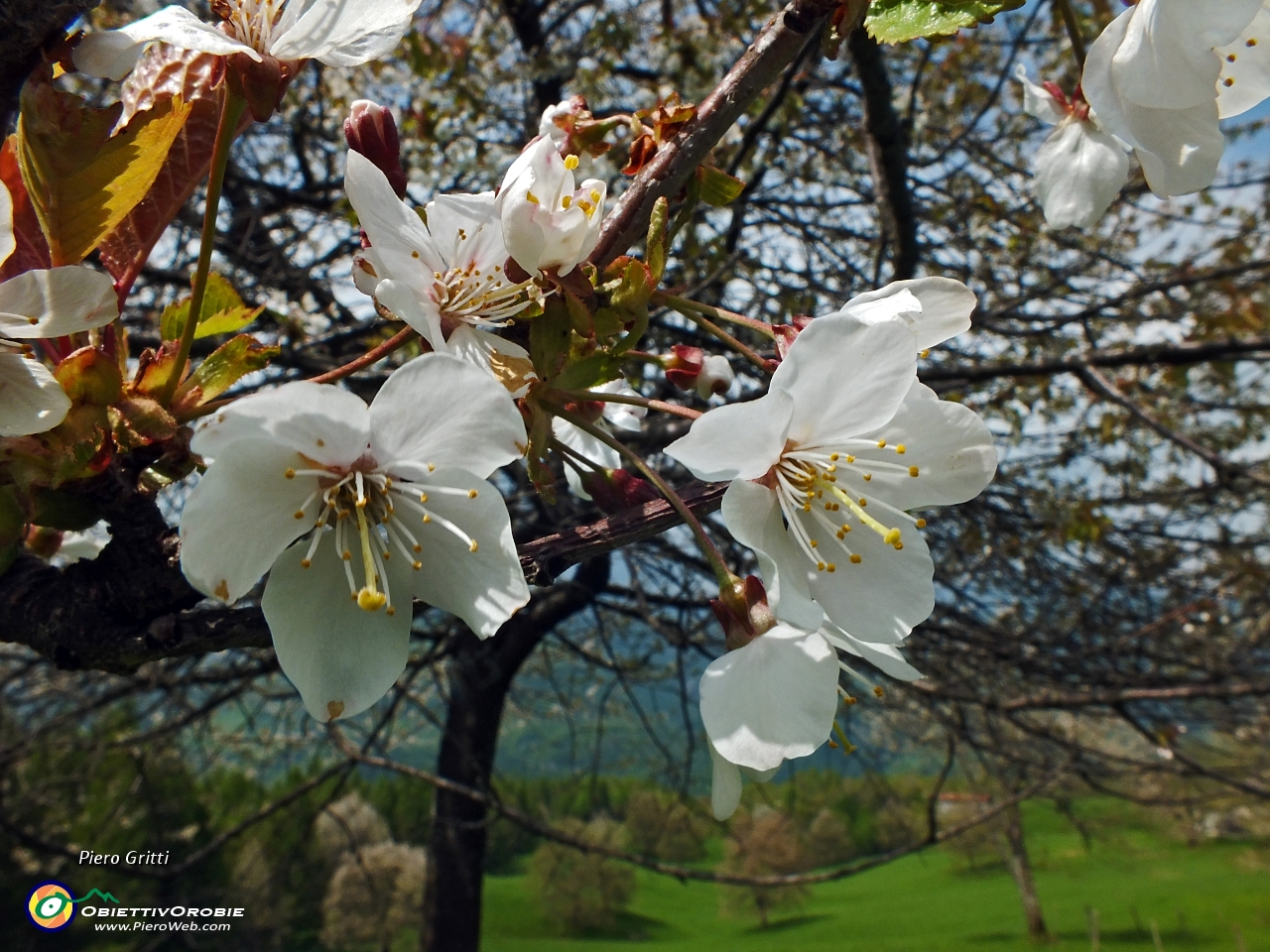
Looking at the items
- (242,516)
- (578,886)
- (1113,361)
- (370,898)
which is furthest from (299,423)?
(578,886)

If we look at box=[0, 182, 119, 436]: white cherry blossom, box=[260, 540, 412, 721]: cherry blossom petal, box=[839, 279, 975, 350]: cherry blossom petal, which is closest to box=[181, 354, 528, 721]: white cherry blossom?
box=[260, 540, 412, 721]: cherry blossom petal

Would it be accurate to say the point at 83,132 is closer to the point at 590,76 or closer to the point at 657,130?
the point at 657,130

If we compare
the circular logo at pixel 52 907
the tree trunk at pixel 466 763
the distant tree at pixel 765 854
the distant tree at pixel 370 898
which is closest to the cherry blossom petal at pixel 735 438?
the circular logo at pixel 52 907

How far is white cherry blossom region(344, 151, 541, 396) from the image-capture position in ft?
1.34

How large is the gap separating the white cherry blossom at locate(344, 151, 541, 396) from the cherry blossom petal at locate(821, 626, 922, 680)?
0.21m

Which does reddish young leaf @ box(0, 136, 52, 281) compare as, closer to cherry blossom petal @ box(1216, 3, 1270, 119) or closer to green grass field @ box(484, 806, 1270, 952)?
cherry blossom petal @ box(1216, 3, 1270, 119)

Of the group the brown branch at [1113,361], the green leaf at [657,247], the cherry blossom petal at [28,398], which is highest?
the brown branch at [1113,361]

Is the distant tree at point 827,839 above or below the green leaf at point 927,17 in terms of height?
below

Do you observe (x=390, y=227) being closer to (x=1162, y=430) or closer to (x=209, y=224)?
(x=209, y=224)

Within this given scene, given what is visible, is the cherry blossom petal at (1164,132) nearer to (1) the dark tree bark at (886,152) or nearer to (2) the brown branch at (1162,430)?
(1) the dark tree bark at (886,152)

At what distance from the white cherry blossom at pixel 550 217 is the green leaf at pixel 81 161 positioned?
18 centimetres

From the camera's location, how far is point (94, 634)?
0.47 m

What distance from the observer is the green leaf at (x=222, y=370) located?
44cm

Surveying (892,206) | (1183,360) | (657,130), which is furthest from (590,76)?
(657,130)
